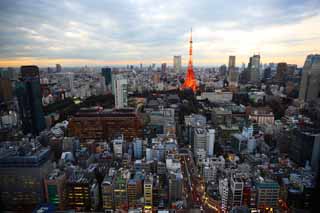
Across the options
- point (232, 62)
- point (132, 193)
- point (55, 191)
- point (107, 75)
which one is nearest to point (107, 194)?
point (132, 193)

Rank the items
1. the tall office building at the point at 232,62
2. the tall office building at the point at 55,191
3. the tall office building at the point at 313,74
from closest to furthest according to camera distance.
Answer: the tall office building at the point at 313,74 < the tall office building at the point at 55,191 < the tall office building at the point at 232,62

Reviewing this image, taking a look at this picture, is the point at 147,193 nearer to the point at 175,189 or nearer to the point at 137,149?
the point at 175,189

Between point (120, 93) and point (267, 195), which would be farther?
point (120, 93)

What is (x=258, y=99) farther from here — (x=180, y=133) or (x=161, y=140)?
(x=161, y=140)

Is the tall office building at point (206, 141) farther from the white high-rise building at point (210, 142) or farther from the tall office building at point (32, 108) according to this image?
the tall office building at point (32, 108)

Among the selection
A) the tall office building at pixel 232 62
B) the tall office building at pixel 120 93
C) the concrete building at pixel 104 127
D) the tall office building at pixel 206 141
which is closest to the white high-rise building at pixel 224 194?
the tall office building at pixel 206 141

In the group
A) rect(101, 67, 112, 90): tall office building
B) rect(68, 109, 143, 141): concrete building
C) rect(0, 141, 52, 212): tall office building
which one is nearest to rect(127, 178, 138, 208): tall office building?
rect(0, 141, 52, 212): tall office building

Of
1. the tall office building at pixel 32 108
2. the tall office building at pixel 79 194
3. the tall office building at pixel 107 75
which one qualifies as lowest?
the tall office building at pixel 79 194

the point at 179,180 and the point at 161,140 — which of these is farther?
the point at 161,140

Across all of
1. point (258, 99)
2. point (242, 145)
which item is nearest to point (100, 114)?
point (242, 145)

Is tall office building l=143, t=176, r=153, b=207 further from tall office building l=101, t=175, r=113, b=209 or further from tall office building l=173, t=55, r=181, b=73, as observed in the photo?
tall office building l=173, t=55, r=181, b=73

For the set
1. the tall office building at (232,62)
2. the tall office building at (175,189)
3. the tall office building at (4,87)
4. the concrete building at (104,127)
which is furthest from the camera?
the tall office building at (232,62)
